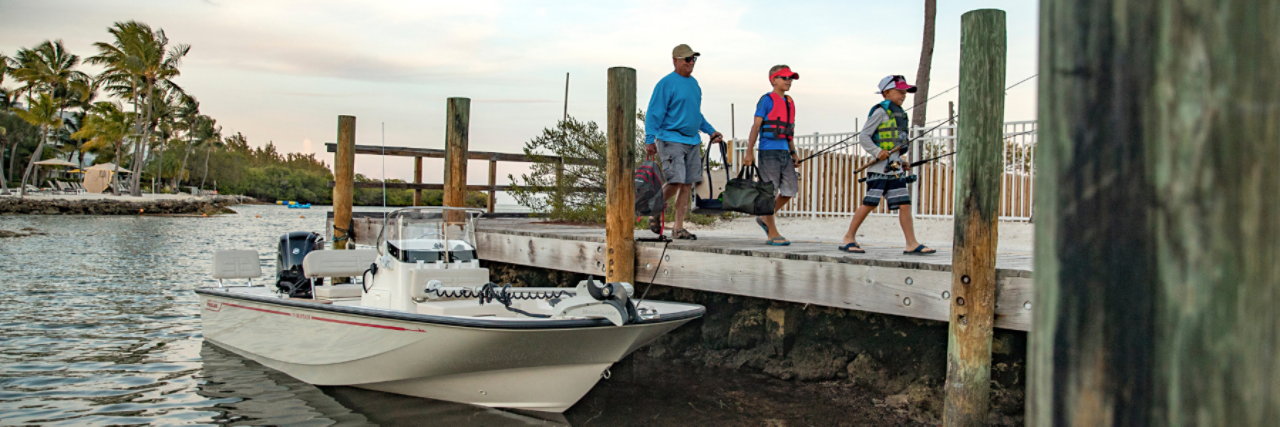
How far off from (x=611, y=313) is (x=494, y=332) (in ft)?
2.58

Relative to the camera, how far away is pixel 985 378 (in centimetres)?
462

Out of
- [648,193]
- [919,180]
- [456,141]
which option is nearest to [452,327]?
[648,193]

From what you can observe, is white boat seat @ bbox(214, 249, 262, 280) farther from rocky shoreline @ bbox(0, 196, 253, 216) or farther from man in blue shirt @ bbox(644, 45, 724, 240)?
rocky shoreline @ bbox(0, 196, 253, 216)

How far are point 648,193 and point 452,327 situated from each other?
2242 millimetres

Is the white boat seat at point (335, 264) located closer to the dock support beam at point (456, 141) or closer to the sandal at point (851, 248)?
the dock support beam at point (456, 141)

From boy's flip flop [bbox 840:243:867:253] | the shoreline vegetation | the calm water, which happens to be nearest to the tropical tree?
the shoreline vegetation

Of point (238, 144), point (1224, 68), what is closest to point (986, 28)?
point (1224, 68)

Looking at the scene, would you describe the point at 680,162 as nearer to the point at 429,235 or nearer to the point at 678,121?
the point at 678,121

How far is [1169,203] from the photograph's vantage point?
0.84 metres

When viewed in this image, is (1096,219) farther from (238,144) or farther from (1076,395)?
(238,144)

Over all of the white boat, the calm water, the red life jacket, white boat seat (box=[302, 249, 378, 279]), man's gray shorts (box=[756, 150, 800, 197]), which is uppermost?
the red life jacket

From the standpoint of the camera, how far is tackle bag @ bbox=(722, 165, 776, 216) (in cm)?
651

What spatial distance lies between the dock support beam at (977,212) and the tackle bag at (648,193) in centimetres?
293

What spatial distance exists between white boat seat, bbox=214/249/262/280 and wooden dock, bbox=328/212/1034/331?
302cm
